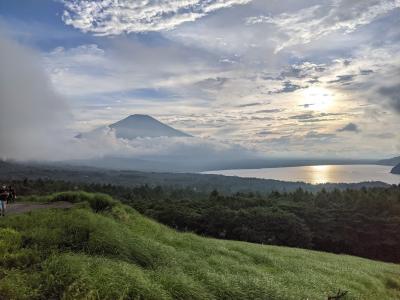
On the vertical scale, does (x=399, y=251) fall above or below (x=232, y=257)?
below

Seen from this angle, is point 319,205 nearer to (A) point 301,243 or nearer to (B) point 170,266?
(A) point 301,243

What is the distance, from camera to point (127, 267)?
10.6 meters

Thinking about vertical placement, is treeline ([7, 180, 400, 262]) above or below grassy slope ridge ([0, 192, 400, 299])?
below

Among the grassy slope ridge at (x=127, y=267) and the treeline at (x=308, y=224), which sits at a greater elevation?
the grassy slope ridge at (x=127, y=267)

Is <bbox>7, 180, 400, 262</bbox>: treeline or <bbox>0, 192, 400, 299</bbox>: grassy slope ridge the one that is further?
<bbox>7, 180, 400, 262</bbox>: treeline

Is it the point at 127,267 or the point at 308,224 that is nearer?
the point at 127,267

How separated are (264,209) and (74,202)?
49.6 metres

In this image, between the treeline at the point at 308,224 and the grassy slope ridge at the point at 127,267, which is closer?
the grassy slope ridge at the point at 127,267

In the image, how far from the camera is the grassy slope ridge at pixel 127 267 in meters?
9.30

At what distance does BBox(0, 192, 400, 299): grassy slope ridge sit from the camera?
30.5ft

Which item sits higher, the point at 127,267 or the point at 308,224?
the point at 127,267

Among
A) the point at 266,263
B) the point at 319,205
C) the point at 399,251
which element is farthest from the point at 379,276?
the point at 319,205

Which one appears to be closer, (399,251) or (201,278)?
(201,278)

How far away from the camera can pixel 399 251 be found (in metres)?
57.7
